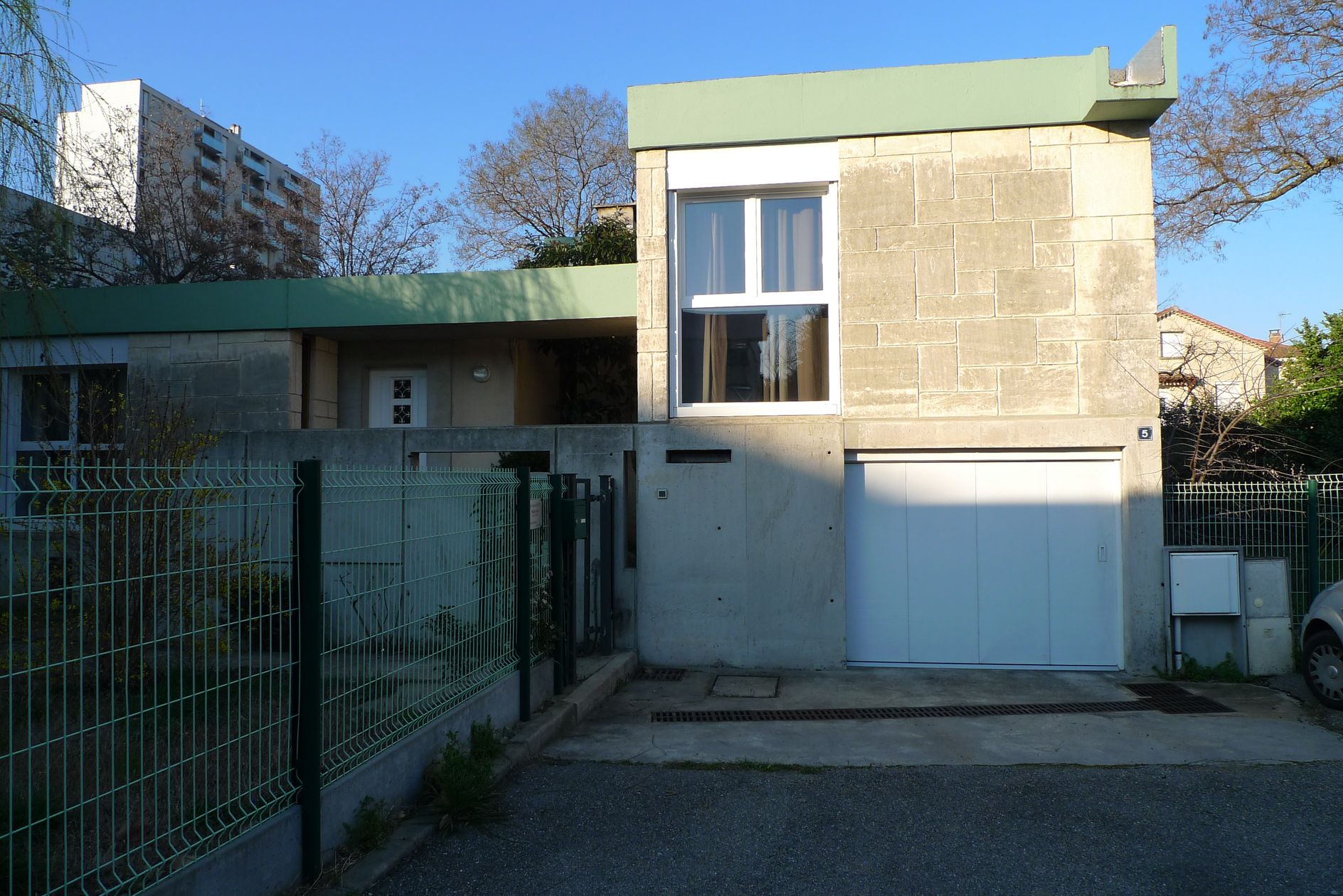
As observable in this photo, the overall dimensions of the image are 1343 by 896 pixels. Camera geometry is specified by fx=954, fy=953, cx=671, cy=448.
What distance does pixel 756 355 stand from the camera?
31.2 feet

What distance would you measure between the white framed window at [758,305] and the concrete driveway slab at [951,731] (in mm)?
2803

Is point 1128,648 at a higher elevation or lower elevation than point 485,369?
lower

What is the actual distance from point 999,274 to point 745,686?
456 cm

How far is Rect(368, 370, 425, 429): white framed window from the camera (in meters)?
12.7

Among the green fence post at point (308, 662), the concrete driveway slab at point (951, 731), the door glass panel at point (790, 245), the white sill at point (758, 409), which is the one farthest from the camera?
the door glass panel at point (790, 245)

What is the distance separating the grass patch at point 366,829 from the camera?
14.1 ft

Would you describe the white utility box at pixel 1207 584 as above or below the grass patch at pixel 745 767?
above

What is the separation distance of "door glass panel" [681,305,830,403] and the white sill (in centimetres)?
6

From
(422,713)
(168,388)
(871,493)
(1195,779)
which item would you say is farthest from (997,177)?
(168,388)

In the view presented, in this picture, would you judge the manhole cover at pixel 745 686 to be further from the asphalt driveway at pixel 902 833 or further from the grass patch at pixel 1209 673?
the grass patch at pixel 1209 673

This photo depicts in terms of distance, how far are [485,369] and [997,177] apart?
21.8ft

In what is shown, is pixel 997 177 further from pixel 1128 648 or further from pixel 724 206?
pixel 1128 648

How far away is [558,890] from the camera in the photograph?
4117mm

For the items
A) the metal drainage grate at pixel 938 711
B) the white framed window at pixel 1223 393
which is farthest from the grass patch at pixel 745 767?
the white framed window at pixel 1223 393
